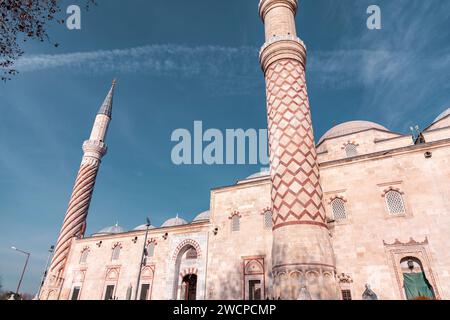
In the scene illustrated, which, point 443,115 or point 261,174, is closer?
point 443,115

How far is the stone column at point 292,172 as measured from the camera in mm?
8594

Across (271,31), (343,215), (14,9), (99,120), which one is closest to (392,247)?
(343,215)

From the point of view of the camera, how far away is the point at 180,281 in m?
16.4

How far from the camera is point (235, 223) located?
15.0 m

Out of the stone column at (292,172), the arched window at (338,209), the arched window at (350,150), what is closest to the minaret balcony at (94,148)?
the stone column at (292,172)

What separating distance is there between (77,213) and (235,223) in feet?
50.7

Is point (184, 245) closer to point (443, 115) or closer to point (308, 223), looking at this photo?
point (308, 223)

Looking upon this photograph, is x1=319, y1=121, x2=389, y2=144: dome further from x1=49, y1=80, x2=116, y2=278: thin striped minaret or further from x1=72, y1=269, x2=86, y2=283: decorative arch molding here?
x1=49, y1=80, x2=116, y2=278: thin striped minaret

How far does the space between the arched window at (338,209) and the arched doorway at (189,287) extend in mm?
9364

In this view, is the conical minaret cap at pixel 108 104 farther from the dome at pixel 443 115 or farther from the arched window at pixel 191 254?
the dome at pixel 443 115

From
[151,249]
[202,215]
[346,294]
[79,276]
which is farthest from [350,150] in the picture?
[79,276]

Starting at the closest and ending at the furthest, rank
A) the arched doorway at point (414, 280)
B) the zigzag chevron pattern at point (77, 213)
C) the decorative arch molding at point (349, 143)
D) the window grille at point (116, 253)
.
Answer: the arched doorway at point (414, 280) < the decorative arch molding at point (349, 143) < the window grille at point (116, 253) < the zigzag chevron pattern at point (77, 213)
